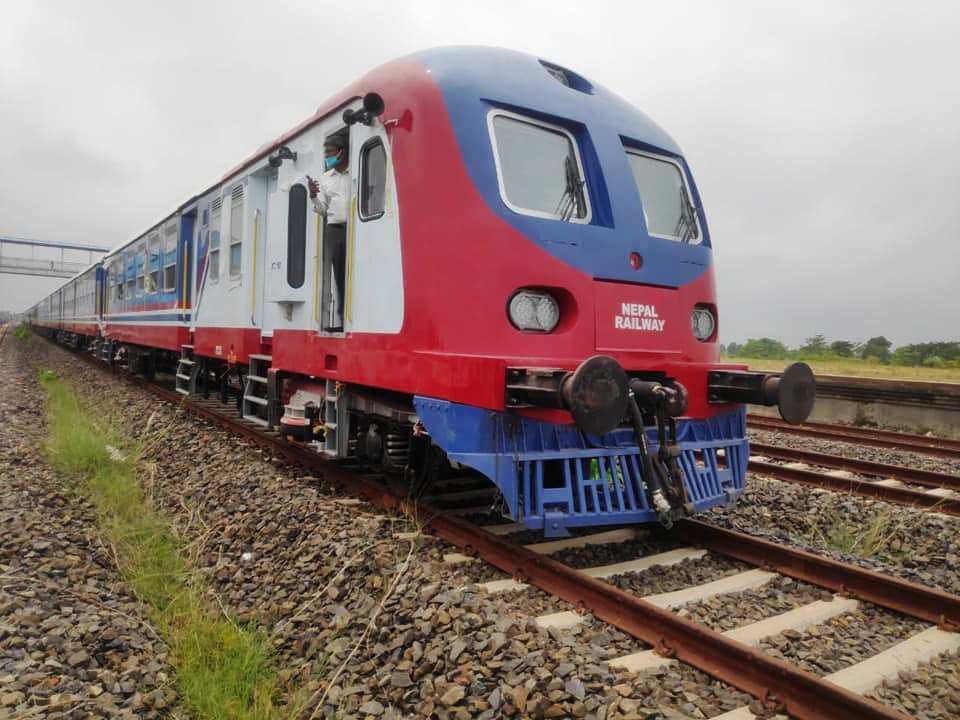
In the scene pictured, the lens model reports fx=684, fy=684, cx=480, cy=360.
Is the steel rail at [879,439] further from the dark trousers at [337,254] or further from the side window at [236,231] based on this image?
the side window at [236,231]

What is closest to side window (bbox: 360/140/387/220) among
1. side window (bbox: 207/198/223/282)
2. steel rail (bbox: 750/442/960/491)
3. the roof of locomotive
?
the roof of locomotive

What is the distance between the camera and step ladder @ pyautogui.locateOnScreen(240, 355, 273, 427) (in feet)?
23.7

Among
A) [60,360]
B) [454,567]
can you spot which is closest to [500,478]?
[454,567]

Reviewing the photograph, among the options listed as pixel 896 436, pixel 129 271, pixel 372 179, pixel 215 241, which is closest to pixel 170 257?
pixel 215 241

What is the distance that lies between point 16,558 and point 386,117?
11.8 feet

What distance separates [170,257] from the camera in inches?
431

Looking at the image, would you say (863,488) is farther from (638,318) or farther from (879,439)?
(879,439)

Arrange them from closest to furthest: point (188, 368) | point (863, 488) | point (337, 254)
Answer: point (337, 254) → point (863, 488) → point (188, 368)

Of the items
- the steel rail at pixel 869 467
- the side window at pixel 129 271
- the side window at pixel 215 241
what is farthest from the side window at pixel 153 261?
the steel rail at pixel 869 467

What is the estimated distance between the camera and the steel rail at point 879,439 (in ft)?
28.8

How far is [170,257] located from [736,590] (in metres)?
10.0

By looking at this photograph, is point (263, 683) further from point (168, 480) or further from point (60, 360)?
point (60, 360)

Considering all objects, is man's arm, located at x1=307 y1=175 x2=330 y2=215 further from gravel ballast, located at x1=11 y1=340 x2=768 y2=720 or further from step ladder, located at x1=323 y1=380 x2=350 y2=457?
gravel ballast, located at x1=11 y1=340 x2=768 y2=720

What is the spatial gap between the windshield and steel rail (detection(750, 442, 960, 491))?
4876mm
